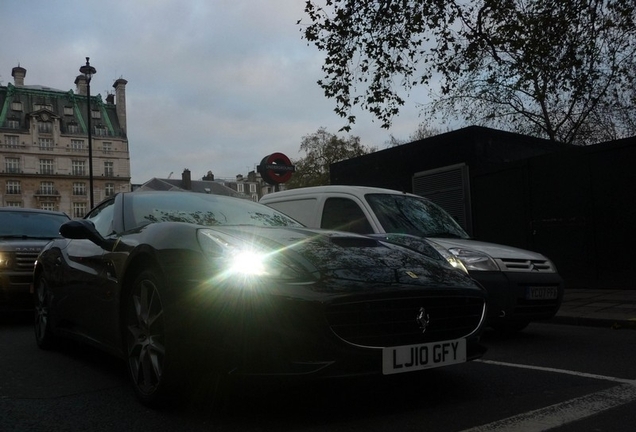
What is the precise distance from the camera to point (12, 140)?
83.4m

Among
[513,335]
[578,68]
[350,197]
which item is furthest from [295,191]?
[578,68]

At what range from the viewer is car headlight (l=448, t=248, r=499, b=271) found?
5938 millimetres

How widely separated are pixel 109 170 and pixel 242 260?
299 feet

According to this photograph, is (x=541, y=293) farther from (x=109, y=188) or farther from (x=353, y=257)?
(x=109, y=188)

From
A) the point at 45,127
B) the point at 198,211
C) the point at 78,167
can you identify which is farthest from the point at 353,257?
the point at 78,167

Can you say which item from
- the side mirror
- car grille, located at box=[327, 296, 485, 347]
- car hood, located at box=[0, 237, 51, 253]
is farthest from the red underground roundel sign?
car grille, located at box=[327, 296, 485, 347]

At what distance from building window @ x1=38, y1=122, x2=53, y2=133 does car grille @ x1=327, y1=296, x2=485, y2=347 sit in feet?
301

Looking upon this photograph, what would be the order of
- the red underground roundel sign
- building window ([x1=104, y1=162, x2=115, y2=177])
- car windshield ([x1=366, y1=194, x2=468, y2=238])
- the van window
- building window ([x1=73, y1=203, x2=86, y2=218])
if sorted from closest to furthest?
1. car windshield ([x1=366, y1=194, x2=468, y2=238])
2. the van window
3. the red underground roundel sign
4. building window ([x1=73, y1=203, x2=86, y2=218])
5. building window ([x1=104, y1=162, x2=115, y2=177])

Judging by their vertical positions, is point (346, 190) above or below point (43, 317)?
above

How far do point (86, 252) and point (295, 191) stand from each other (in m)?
4.14

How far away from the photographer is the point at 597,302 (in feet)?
29.3

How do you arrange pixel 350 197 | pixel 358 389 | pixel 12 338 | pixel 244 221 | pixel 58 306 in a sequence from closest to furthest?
pixel 358 389 < pixel 244 221 < pixel 58 306 < pixel 12 338 < pixel 350 197

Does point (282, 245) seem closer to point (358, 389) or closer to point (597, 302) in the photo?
point (358, 389)

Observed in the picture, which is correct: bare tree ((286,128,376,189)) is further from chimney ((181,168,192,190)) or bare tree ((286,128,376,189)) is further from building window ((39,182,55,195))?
building window ((39,182,55,195))
